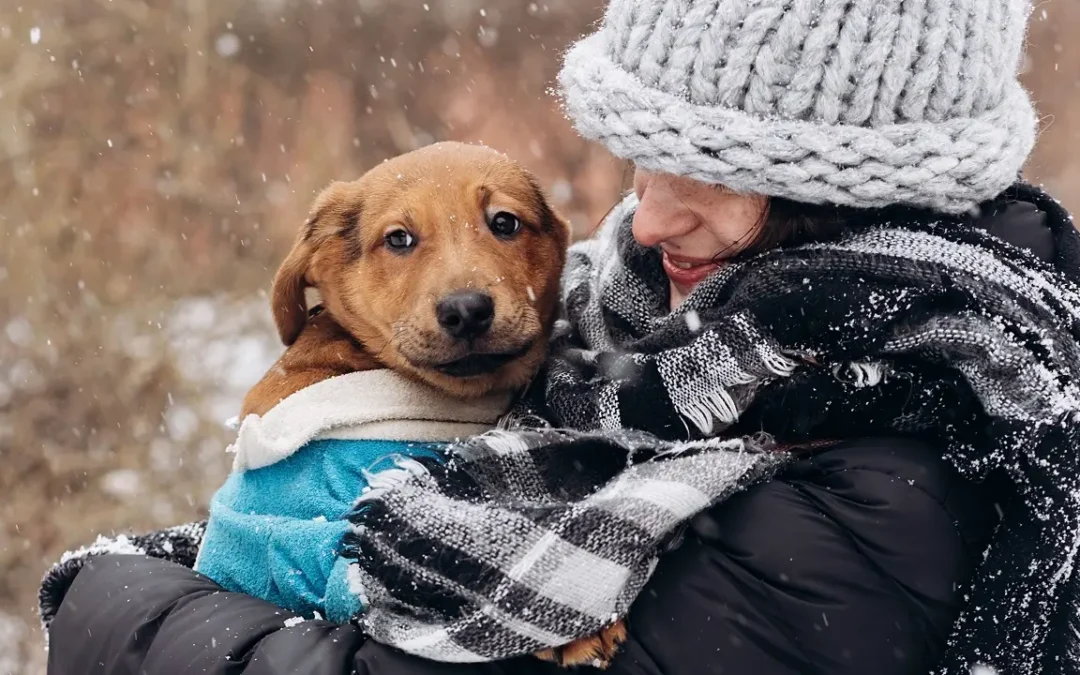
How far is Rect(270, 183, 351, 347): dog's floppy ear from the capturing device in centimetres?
311

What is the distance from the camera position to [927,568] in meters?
1.74

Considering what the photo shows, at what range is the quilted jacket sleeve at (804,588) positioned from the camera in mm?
1714

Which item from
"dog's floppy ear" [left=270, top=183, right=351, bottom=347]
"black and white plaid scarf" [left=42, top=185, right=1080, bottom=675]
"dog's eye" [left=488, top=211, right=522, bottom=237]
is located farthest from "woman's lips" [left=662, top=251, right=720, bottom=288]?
"dog's floppy ear" [left=270, top=183, right=351, bottom=347]

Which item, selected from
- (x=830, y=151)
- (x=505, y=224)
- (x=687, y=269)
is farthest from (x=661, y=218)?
(x=505, y=224)

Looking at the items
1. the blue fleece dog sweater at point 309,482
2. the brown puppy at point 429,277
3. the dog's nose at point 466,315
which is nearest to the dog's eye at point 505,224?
the brown puppy at point 429,277

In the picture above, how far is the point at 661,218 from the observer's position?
2.10 m

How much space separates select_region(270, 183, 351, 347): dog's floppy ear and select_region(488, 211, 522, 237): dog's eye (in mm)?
480

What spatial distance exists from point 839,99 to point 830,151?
92 millimetres

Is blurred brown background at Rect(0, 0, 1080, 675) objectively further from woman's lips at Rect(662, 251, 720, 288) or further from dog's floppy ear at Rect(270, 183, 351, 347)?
woman's lips at Rect(662, 251, 720, 288)

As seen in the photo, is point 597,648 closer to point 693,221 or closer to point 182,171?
point 693,221

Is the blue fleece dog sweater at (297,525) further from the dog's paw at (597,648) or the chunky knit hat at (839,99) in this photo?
the chunky knit hat at (839,99)

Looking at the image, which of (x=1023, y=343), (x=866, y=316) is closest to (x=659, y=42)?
(x=866, y=316)

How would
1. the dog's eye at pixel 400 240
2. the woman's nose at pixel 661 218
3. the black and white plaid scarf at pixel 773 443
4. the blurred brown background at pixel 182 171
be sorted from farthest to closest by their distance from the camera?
1. the blurred brown background at pixel 182 171
2. the dog's eye at pixel 400 240
3. the woman's nose at pixel 661 218
4. the black and white plaid scarf at pixel 773 443

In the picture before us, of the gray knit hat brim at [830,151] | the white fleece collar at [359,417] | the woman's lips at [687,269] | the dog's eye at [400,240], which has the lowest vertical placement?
the white fleece collar at [359,417]
